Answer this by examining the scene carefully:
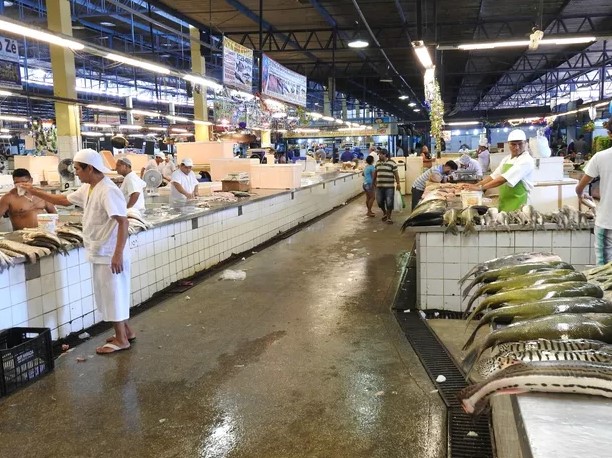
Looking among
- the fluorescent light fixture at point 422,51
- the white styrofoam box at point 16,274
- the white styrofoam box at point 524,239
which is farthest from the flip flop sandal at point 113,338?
the fluorescent light fixture at point 422,51

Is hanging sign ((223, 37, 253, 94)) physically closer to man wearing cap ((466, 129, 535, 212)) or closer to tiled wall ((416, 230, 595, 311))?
man wearing cap ((466, 129, 535, 212))

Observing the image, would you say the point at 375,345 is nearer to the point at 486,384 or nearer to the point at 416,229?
the point at 416,229

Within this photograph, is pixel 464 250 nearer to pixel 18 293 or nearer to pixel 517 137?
pixel 517 137

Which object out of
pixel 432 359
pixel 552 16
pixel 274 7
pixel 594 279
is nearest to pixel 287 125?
pixel 274 7

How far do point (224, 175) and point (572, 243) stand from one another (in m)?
8.89

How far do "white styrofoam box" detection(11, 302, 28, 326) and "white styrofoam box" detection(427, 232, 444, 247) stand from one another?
408 cm

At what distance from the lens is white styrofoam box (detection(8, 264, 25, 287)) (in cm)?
468

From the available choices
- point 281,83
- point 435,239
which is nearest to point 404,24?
point 281,83

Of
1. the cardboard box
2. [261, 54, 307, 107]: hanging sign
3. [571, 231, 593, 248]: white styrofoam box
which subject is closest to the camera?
[571, 231, 593, 248]: white styrofoam box

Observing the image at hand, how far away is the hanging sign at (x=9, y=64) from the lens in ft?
41.3

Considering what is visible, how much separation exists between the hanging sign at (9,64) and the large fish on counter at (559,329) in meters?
13.3

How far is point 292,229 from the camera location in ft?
42.0

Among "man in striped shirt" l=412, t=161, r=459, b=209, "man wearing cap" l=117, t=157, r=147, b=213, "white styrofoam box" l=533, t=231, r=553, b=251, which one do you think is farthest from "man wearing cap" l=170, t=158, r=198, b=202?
"white styrofoam box" l=533, t=231, r=553, b=251

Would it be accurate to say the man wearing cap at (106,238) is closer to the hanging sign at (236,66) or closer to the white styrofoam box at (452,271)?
the white styrofoam box at (452,271)
